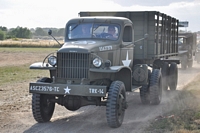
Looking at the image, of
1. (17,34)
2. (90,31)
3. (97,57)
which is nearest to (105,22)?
(90,31)

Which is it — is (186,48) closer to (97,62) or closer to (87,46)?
(87,46)

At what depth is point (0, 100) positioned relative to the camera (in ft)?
39.4

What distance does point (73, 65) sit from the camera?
28.5 feet

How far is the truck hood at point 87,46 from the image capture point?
28.1 feet

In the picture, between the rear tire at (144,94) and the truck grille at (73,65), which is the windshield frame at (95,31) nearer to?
the truck grille at (73,65)

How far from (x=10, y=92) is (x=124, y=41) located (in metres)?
5.16

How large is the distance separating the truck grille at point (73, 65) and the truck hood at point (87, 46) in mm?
106

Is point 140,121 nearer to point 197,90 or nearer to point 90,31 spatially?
point 90,31

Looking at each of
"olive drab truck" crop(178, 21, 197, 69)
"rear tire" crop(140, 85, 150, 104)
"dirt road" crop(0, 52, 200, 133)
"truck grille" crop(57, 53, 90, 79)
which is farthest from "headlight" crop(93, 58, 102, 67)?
"olive drab truck" crop(178, 21, 197, 69)

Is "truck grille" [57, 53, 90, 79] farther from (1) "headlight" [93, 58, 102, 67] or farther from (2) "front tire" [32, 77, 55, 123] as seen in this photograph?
(2) "front tire" [32, 77, 55, 123]

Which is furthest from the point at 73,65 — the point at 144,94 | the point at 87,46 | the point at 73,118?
the point at 144,94

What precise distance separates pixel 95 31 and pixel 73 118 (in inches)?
85.1

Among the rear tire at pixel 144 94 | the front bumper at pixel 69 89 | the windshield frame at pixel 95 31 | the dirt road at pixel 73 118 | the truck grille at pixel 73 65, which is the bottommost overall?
the dirt road at pixel 73 118

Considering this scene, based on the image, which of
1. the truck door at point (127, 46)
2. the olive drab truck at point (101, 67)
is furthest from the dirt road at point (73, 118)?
the truck door at point (127, 46)
